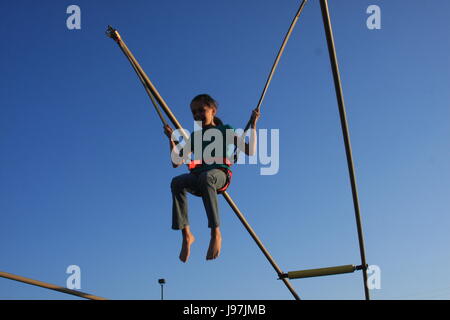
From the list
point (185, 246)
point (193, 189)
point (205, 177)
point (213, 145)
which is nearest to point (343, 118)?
point (213, 145)

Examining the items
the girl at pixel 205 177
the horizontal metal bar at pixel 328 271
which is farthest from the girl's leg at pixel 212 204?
the horizontal metal bar at pixel 328 271

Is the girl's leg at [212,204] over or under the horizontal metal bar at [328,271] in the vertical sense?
over

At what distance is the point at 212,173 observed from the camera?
6.65m

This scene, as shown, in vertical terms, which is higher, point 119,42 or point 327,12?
point 119,42

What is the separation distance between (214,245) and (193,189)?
81 centimetres

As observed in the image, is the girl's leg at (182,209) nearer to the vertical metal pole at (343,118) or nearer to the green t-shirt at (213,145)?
the green t-shirt at (213,145)

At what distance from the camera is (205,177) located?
6.55m

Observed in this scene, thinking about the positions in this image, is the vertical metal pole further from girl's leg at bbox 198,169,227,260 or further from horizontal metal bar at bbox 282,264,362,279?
girl's leg at bbox 198,169,227,260

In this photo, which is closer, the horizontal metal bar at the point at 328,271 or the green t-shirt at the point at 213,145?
the green t-shirt at the point at 213,145

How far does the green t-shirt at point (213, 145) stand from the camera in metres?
6.85

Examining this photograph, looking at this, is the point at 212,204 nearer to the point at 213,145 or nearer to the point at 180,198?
the point at 180,198
